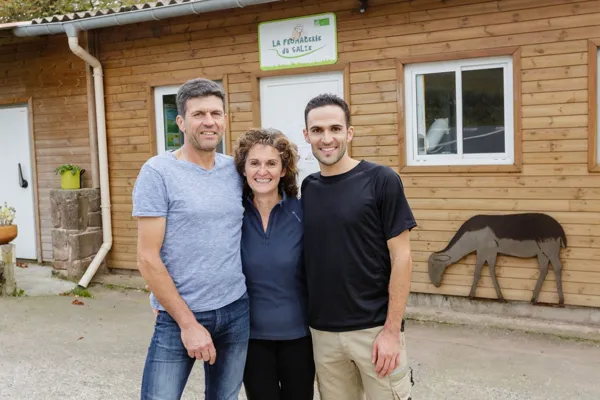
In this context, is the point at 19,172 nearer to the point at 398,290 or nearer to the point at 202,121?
the point at 202,121

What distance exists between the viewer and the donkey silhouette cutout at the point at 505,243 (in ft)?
18.9

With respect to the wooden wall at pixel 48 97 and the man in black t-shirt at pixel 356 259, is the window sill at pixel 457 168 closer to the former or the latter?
the man in black t-shirt at pixel 356 259

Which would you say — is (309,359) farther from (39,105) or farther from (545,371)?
(39,105)

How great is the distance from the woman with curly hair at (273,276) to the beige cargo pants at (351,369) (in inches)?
3.0

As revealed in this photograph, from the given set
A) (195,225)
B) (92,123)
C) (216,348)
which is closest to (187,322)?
(216,348)

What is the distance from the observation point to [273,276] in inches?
105

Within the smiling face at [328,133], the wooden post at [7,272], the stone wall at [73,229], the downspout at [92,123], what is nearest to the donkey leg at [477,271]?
the smiling face at [328,133]

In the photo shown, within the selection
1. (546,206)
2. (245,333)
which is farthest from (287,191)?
(546,206)

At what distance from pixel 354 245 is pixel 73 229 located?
6201 millimetres

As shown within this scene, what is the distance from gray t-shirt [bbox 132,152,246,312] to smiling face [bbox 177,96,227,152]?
4.0 inches

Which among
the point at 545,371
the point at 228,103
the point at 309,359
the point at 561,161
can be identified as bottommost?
the point at 545,371

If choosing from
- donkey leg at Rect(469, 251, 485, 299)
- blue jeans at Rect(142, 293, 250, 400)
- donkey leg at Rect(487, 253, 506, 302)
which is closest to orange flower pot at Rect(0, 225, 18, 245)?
donkey leg at Rect(469, 251, 485, 299)

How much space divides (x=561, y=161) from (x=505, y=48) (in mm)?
1126

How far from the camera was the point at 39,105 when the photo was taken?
8.71m
